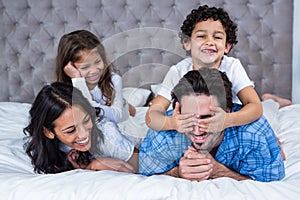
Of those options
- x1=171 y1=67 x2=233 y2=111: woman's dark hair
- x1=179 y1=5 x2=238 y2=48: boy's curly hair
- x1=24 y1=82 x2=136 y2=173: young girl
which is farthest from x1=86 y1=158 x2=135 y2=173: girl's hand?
x1=179 y1=5 x2=238 y2=48: boy's curly hair

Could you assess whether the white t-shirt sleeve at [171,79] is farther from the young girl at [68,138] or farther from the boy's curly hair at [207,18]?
the young girl at [68,138]

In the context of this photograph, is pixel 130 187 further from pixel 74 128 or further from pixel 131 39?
pixel 131 39

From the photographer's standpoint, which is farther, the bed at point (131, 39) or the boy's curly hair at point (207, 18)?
the bed at point (131, 39)

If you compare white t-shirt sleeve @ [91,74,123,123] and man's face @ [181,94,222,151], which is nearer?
man's face @ [181,94,222,151]

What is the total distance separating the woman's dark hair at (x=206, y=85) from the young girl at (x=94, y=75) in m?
0.41

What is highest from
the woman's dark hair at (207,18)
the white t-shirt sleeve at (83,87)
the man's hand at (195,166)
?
the woman's dark hair at (207,18)

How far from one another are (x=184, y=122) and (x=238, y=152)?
0.23 m

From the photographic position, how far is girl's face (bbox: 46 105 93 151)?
4.89ft

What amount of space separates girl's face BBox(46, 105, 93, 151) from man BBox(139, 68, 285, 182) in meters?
0.24

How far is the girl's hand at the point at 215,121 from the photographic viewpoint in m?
1.30

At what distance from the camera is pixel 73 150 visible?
1.61m


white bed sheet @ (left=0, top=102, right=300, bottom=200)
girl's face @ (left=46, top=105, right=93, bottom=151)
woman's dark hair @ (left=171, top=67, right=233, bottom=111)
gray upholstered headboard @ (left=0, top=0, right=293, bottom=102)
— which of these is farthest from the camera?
gray upholstered headboard @ (left=0, top=0, right=293, bottom=102)

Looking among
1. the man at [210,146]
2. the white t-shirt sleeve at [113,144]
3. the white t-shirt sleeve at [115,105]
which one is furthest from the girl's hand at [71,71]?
the man at [210,146]

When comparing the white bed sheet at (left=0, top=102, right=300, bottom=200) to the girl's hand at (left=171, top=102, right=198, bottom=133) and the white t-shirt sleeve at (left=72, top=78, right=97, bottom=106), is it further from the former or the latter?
the white t-shirt sleeve at (left=72, top=78, right=97, bottom=106)
